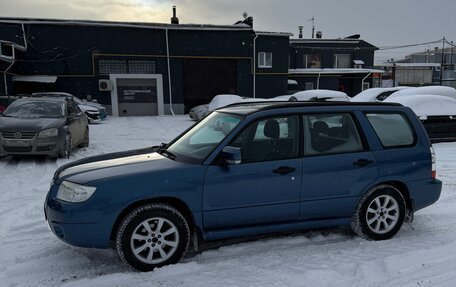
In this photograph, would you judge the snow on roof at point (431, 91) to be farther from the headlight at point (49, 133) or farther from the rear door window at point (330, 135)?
the headlight at point (49, 133)

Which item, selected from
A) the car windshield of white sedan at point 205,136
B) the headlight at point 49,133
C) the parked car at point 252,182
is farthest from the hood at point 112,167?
the headlight at point 49,133

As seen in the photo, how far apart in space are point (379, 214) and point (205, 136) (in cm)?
229

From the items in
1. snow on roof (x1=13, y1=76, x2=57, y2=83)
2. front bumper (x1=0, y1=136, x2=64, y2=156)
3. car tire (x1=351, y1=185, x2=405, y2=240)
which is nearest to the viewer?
car tire (x1=351, y1=185, x2=405, y2=240)

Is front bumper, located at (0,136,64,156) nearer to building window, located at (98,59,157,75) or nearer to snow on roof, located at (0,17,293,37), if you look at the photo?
building window, located at (98,59,157,75)

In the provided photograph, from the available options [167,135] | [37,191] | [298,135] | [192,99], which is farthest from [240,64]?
[298,135]

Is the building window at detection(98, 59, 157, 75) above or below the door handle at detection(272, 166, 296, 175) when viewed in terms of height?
above

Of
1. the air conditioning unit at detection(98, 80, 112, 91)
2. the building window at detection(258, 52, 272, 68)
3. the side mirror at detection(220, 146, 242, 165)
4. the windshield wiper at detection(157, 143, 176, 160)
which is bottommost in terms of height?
the windshield wiper at detection(157, 143, 176, 160)

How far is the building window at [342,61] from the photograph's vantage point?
37562 millimetres

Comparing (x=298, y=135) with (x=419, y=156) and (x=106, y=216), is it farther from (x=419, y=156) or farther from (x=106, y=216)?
(x=106, y=216)

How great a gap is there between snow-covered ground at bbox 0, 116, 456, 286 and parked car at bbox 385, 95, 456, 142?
6668 millimetres

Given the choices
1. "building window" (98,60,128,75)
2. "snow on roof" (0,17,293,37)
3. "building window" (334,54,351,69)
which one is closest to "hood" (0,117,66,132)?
"building window" (98,60,128,75)

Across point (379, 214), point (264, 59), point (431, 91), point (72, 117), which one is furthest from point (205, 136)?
point (264, 59)

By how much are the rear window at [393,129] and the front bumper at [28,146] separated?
7.19 m

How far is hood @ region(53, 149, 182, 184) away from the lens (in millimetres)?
3871
